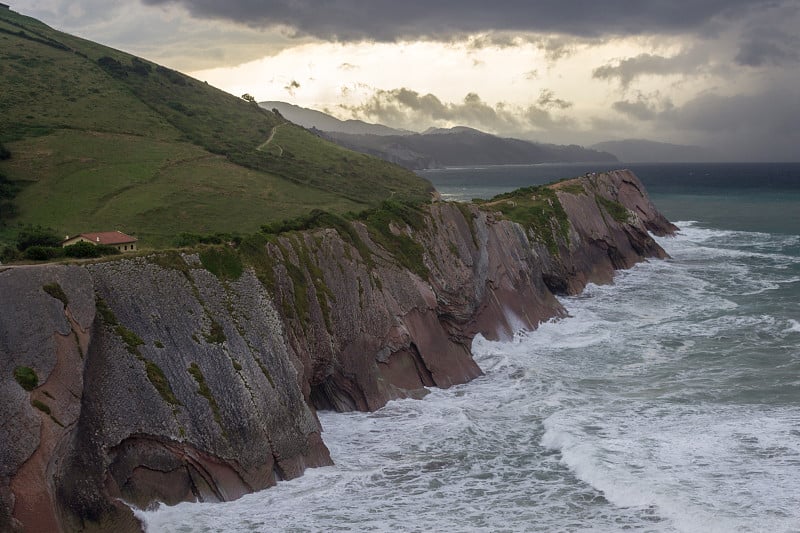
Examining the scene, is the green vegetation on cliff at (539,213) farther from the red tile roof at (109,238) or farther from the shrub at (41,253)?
the shrub at (41,253)

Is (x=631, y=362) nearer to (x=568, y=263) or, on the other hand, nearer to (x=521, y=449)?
(x=521, y=449)

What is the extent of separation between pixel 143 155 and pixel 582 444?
6900cm

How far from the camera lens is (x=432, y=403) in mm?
36406

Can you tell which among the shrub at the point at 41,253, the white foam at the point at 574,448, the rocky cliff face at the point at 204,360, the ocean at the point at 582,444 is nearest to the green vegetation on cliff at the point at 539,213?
the ocean at the point at 582,444

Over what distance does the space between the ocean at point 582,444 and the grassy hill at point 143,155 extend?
93.0 ft

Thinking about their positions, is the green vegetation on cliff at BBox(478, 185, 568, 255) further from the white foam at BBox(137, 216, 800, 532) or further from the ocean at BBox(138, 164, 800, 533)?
the white foam at BBox(137, 216, 800, 532)

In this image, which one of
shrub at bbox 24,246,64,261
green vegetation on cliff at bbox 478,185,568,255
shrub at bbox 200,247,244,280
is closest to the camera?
shrub at bbox 24,246,64,261

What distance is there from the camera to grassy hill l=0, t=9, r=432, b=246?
6725 cm

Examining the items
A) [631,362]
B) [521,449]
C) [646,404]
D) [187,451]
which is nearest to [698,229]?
[631,362]

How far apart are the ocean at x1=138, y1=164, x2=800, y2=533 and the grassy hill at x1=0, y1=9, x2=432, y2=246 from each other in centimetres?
2834

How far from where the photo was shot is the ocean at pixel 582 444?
24672 mm

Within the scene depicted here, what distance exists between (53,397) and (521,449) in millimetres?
18169

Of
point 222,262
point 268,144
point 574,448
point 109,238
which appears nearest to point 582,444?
point 574,448

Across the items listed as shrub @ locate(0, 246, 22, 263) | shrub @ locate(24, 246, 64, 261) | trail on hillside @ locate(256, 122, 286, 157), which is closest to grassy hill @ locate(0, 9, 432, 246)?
trail on hillside @ locate(256, 122, 286, 157)
